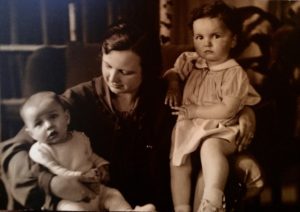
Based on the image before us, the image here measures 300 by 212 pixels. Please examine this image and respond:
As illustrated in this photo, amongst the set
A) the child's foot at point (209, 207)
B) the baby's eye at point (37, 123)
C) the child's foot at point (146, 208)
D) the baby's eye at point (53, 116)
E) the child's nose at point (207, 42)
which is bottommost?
the child's foot at point (146, 208)

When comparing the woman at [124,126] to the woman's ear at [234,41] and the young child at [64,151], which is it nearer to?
the young child at [64,151]

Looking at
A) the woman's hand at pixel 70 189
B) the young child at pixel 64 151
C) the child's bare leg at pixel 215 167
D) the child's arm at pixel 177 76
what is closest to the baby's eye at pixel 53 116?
the young child at pixel 64 151

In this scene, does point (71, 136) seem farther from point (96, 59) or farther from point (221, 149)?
point (221, 149)

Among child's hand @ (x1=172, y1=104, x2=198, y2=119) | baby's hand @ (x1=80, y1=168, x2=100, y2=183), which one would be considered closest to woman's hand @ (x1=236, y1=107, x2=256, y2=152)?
child's hand @ (x1=172, y1=104, x2=198, y2=119)

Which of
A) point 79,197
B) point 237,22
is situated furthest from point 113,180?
point 237,22

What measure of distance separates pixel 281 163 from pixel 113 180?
0.43 meters

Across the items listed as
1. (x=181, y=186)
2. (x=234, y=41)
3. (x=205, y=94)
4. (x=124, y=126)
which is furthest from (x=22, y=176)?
(x=234, y=41)

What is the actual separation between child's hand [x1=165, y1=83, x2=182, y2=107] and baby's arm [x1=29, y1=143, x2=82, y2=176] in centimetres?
30

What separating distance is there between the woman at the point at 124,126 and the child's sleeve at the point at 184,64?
56mm

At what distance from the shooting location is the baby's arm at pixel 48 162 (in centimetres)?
128

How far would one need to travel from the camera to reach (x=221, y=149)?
123cm

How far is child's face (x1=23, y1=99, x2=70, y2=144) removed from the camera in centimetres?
127

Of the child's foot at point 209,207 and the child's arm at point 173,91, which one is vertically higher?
the child's arm at point 173,91

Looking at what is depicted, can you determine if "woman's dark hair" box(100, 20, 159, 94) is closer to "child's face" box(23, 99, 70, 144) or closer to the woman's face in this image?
the woman's face
